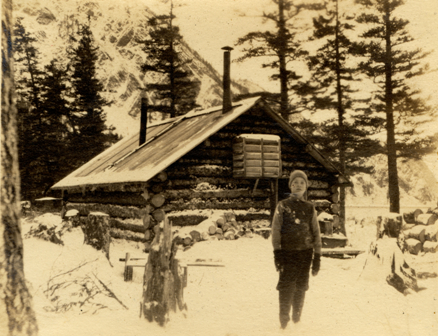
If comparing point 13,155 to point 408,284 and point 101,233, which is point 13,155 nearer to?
point 101,233

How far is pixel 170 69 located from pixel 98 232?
1000 cm

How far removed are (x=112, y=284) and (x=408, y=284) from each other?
5.18m

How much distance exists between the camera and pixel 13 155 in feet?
19.8

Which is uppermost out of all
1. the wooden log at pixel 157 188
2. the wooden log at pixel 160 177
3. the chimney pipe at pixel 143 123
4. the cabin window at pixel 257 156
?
the chimney pipe at pixel 143 123

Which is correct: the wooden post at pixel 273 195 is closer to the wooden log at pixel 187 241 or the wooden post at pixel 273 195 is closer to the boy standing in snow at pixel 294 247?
the wooden log at pixel 187 241

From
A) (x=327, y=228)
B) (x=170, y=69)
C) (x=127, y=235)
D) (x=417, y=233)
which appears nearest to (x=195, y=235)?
(x=127, y=235)

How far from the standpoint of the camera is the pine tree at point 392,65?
10688mm

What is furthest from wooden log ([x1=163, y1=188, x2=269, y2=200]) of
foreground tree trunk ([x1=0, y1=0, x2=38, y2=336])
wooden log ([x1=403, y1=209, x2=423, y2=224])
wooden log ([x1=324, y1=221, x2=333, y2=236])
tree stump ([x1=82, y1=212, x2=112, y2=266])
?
foreground tree trunk ([x1=0, y1=0, x2=38, y2=336])

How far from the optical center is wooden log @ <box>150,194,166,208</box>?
11.5 meters

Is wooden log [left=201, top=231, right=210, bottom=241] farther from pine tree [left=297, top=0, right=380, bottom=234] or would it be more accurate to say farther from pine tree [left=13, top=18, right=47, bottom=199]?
pine tree [left=297, top=0, right=380, bottom=234]

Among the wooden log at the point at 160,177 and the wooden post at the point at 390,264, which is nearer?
the wooden post at the point at 390,264

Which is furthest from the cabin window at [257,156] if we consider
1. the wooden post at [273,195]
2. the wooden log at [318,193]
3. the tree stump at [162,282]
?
the tree stump at [162,282]

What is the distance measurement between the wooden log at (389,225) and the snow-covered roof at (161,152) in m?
5.30

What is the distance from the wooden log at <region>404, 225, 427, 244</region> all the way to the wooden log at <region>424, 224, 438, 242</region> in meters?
0.05
